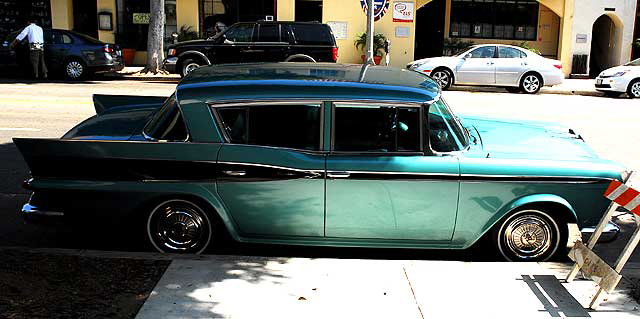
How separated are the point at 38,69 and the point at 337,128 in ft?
54.2

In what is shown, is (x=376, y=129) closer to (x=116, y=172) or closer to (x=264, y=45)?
(x=116, y=172)

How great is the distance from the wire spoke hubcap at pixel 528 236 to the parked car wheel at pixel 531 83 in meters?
14.9

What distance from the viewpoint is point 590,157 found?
5.54 m

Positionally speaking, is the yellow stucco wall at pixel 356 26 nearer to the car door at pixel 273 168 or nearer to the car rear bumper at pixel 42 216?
the car door at pixel 273 168

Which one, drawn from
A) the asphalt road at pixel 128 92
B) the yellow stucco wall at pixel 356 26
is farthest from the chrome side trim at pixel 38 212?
the yellow stucco wall at pixel 356 26

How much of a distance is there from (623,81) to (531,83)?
256 cm

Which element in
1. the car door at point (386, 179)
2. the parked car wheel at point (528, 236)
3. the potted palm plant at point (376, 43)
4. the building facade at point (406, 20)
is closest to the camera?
the car door at point (386, 179)

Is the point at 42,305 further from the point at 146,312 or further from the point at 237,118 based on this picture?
the point at 237,118

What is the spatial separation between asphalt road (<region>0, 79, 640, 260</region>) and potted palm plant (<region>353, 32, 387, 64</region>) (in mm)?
5432

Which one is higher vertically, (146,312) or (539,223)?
(539,223)

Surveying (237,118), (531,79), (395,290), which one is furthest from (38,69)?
(395,290)

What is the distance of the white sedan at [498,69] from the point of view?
19.3m

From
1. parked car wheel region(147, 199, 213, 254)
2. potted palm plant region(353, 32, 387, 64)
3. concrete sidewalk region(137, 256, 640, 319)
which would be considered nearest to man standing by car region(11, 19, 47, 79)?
potted palm plant region(353, 32, 387, 64)

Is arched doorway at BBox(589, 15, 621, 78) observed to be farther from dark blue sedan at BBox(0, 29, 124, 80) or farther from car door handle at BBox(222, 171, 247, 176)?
car door handle at BBox(222, 171, 247, 176)
